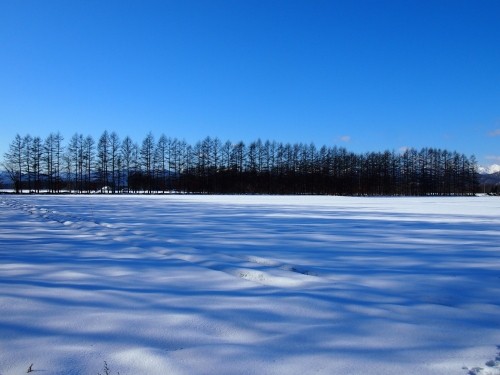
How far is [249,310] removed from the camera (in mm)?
3090

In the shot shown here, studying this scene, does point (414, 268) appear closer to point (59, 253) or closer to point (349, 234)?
point (349, 234)

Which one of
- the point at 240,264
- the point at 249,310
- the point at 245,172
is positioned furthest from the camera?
the point at 245,172

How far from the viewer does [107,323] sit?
2.78m

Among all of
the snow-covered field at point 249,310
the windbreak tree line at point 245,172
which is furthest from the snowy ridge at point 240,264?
the windbreak tree line at point 245,172

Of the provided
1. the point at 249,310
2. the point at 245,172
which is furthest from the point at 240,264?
the point at 245,172

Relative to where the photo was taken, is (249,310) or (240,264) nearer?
(249,310)

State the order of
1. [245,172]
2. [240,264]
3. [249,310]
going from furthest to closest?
[245,172] → [240,264] → [249,310]

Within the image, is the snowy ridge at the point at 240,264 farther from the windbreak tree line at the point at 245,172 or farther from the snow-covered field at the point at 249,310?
the windbreak tree line at the point at 245,172

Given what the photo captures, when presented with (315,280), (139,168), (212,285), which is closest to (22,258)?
(212,285)

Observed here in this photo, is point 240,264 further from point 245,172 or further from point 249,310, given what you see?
point 245,172

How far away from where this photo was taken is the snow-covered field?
2203 millimetres

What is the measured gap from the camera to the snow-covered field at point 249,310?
7.23 feet

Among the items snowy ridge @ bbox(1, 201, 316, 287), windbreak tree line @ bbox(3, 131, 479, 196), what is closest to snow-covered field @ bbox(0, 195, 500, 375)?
snowy ridge @ bbox(1, 201, 316, 287)

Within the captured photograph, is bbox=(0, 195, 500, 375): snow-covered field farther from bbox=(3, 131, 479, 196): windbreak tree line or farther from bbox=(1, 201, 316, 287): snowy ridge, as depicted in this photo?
bbox=(3, 131, 479, 196): windbreak tree line
